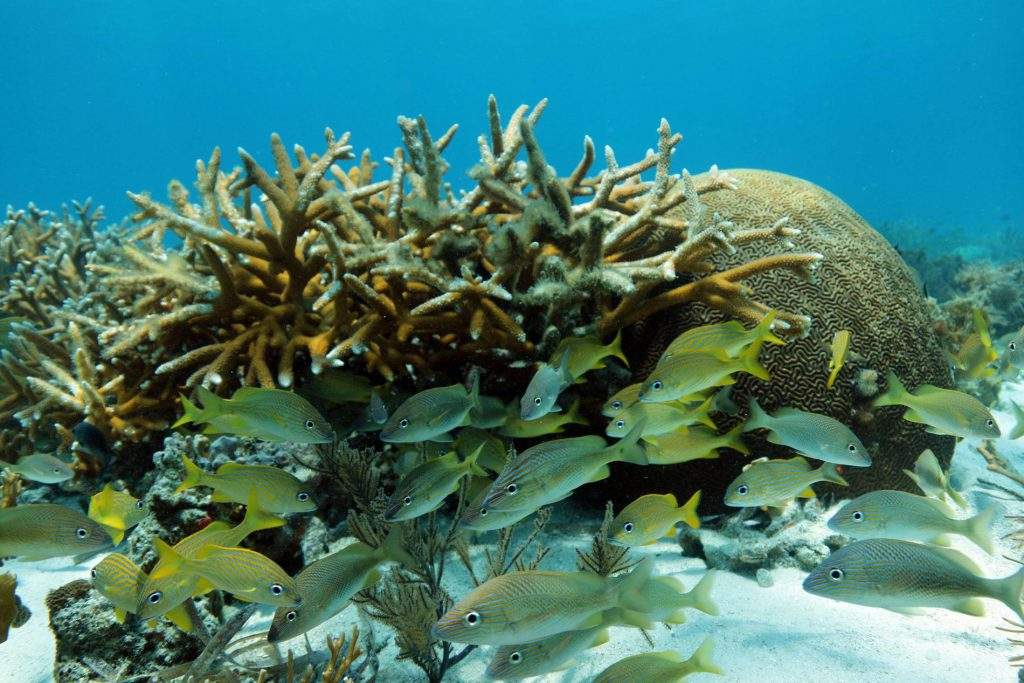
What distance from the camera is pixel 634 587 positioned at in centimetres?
175

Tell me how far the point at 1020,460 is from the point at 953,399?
303 centimetres

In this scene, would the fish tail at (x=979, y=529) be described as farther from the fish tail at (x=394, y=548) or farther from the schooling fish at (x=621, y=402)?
the fish tail at (x=394, y=548)

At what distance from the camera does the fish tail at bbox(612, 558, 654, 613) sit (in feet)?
5.73

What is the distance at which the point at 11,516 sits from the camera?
87.7 inches

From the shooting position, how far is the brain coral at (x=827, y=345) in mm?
4016

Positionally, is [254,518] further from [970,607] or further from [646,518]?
[970,607]

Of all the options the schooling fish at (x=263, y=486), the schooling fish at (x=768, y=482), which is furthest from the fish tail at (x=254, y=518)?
the schooling fish at (x=768, y=482)

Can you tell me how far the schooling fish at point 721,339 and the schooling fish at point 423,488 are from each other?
3.90 feet

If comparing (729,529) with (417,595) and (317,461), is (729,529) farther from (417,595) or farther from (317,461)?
(317,461)

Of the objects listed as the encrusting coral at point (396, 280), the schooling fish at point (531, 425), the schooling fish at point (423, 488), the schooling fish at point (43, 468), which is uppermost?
the encrusting coral at point (396, 280)

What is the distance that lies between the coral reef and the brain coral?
355 mm

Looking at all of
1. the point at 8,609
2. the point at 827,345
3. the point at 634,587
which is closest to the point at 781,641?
the point at 634,587

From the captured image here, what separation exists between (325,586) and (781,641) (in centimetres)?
221

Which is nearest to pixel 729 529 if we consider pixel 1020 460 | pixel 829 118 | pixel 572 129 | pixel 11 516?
pixel 1020 460
